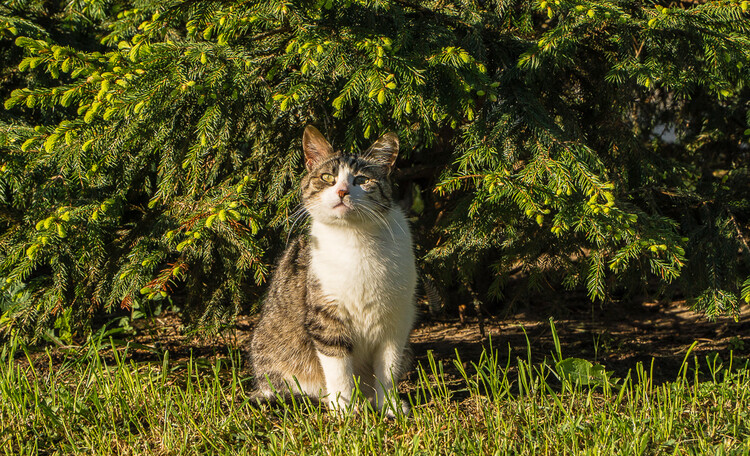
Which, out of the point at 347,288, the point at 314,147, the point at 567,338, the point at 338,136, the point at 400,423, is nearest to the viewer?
the point at 400,423

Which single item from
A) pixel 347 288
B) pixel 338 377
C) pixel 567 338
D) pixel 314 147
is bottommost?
pixel 567 338

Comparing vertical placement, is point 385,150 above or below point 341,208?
above

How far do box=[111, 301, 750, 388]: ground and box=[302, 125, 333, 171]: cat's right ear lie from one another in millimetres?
1337

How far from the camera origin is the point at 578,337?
4336 mm

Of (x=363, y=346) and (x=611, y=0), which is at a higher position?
(x=611, y=0)

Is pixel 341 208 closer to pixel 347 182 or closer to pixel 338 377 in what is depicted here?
pixel 347 182

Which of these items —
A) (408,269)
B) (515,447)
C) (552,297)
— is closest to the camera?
(515,447)

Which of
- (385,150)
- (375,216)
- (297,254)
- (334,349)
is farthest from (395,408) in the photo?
(385,150)

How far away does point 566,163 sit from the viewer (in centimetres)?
283

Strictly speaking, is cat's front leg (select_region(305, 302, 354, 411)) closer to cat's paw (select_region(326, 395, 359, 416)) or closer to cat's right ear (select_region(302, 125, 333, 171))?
cat's paw (select_region(326, 395, 359, 416))

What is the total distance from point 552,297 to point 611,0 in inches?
78.5

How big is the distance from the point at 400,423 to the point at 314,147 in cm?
134

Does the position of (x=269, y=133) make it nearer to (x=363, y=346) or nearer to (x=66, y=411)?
(x=363, y=346)

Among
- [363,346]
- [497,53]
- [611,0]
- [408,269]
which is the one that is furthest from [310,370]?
[611,0]
